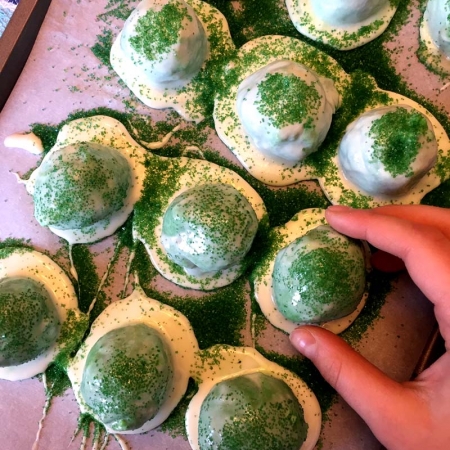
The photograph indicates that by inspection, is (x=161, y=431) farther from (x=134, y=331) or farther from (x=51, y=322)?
(x=51, y=322)

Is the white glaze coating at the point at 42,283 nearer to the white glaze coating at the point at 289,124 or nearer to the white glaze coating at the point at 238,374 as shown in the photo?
the white glaze coating at the point at 238,374

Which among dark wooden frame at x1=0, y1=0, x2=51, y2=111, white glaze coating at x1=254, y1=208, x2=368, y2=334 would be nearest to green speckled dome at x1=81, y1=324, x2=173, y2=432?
white glaze coating at x1=254, y1=208, x2=368, y2=334

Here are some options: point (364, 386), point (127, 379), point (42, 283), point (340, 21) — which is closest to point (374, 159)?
point (340, 21)

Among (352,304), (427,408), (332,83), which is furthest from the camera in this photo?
(332,83)

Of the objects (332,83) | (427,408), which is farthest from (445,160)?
(427,408)

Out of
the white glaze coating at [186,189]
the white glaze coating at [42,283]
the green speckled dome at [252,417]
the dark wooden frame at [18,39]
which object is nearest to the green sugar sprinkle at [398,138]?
the white glaze coating at [186,189]

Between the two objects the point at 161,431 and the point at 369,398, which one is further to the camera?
the point at 161,431
